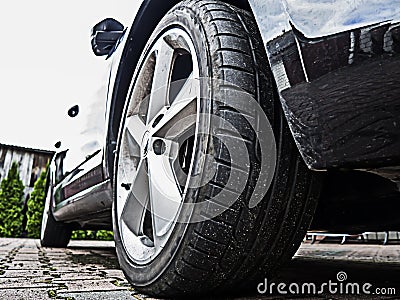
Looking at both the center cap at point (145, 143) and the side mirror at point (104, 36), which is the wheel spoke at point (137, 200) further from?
the side mirror at point (104, 36)

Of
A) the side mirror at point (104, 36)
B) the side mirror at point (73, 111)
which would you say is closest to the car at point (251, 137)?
the side mirror at point (104, 36)

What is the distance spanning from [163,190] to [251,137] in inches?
17.0

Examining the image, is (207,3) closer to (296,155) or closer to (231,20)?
(231,20)

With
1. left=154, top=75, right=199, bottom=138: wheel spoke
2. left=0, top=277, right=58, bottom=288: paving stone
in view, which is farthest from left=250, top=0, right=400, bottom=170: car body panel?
left=0, top=277, right=58, bottom=288: paving stone

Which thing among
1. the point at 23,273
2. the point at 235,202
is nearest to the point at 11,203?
the point at 23,273

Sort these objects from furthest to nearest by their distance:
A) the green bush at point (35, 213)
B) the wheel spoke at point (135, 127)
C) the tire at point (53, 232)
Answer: the green bush at point (35, 213) → the tire at point (53, 232) → the wheel spoke at point (135, 127)

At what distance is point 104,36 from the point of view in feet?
8.12

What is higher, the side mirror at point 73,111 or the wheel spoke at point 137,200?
the side mirror at point 73,111

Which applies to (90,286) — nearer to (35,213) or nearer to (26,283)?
(26,283)

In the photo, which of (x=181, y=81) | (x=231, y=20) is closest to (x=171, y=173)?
(x=181, y=81)

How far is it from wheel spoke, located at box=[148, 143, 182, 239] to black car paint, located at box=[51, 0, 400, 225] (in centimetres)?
46

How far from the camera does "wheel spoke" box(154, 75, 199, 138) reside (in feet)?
3.98

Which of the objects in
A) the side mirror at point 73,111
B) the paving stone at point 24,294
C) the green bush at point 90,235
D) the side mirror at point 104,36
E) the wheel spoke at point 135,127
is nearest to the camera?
the paving stone at point 24,294

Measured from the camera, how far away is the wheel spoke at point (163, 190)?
1.23m
